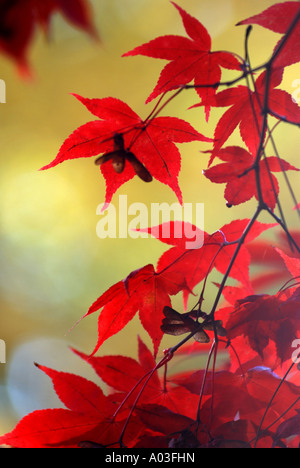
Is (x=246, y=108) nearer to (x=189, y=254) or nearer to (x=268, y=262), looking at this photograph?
(x=189, y=254)

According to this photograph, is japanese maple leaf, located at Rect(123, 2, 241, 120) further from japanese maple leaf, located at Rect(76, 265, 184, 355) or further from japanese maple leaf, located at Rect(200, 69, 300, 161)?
japanese maple leaf, located at Rect(76, 265, 184, 355)

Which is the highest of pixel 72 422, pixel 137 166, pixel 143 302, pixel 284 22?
pixel 284 22

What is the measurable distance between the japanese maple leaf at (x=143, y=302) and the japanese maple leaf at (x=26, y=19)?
0.80 ft

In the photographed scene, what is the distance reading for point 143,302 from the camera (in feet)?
1.56

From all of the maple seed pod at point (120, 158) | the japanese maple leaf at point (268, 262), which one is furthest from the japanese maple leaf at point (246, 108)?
the japanese maple leaf at point (268, 262)

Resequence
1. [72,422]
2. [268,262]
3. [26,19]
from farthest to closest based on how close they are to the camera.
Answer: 1. [268,262]
2. [72,422]
3. [26,19]

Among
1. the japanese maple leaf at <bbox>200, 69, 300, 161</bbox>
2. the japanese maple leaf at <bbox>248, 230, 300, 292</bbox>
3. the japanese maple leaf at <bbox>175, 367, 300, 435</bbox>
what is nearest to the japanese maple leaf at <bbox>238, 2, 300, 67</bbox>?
the japanese maple leaf at <bbox>200, 69, 300, 161</bbox>

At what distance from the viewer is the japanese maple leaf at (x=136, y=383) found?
45 centimetres

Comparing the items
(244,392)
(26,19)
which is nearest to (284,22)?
(26,19)

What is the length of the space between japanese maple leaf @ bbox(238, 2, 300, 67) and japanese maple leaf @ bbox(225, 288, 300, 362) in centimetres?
24

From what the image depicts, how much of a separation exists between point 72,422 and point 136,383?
0.09 m

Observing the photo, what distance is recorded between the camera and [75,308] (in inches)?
74.1

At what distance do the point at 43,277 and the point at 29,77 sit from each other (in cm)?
185

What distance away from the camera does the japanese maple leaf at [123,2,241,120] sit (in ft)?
1.44
